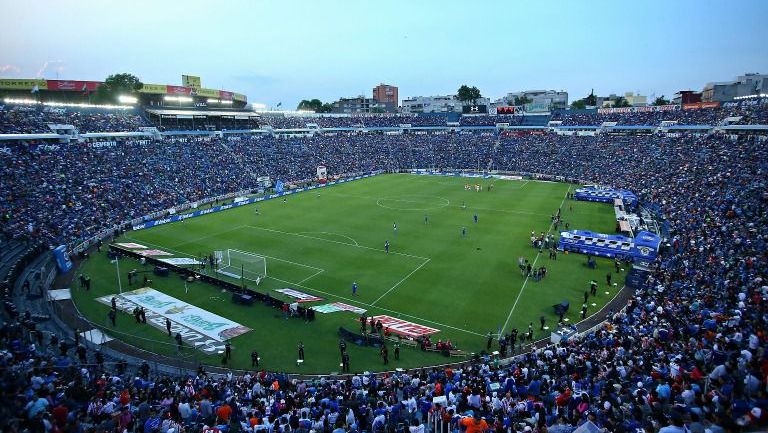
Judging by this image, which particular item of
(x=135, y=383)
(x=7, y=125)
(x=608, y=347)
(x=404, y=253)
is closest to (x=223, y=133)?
(x=7, y=125)

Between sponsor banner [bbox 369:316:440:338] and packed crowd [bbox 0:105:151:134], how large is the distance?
50.9 metres

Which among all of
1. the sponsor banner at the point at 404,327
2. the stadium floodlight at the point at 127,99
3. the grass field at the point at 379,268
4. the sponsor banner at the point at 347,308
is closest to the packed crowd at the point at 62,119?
the stadium floodlight at the point at 127,99

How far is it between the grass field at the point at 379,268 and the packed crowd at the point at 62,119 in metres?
22.6

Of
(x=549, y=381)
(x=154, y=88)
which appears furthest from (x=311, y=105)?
(x=549, y=381)

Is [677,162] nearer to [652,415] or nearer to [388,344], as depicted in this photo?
[388,344]

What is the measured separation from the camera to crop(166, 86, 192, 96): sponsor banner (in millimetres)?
84981

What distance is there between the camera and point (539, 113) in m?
108

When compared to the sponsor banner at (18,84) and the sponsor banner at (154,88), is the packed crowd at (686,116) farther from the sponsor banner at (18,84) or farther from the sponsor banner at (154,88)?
the sponsor banner at (18,84)

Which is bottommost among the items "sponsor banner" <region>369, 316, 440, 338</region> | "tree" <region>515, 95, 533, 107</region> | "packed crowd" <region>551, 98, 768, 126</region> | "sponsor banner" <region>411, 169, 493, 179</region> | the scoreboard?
"sponsor banner" <region>369, 316, 440, 338</region>

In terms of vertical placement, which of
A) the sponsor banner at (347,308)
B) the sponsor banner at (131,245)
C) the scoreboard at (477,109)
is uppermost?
the scoreboard at (477,109)

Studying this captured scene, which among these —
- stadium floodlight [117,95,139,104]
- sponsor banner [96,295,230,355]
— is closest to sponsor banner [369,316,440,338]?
sponsor banner [96,295,230,355]

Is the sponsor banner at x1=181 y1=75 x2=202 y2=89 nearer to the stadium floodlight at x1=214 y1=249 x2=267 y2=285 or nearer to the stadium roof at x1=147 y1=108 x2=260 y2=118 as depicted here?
the stadium roof at x1=147 y1=108 x2=260 y2=118

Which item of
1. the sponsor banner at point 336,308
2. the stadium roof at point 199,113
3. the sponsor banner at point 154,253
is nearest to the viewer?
the sponsor banner at point 336,308

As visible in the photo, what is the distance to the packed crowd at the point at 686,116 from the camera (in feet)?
202
